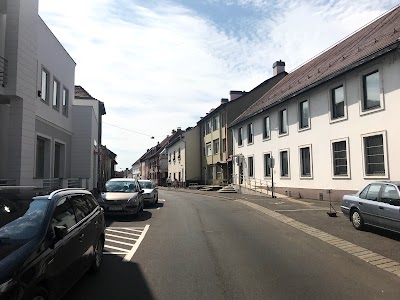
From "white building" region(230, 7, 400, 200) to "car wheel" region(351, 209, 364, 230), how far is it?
595 centimetres

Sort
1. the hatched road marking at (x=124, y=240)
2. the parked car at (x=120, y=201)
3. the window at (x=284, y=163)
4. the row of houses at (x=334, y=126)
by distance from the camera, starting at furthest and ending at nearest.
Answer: the window at (x=284, y=163)
the row of houses at (x=334, y=126)
the parked car at (x=120, y=201)
the hatched road marking at (x=124, y=240)

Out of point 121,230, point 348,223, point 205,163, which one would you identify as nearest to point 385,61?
point 348,223

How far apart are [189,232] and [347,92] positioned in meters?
12.5

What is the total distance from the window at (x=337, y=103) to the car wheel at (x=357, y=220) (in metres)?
9.82

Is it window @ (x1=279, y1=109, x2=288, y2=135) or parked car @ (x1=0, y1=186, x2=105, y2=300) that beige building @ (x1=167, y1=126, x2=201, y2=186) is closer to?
window @ (x1=279, y1=109, x2=288, y2=135)

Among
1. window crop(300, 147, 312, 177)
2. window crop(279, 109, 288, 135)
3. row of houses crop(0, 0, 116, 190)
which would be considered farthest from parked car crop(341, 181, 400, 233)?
window crop(279, 109, 288, 135)

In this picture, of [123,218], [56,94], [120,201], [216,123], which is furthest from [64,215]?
[216,123]

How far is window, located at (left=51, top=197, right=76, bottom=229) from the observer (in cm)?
508

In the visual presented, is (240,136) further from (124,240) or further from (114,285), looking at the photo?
(114,285)

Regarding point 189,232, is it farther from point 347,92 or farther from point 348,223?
point 347,92

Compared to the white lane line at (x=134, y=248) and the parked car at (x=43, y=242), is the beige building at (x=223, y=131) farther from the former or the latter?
the parked car at (x=43, y=242)

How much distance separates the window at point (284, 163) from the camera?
26.9 m

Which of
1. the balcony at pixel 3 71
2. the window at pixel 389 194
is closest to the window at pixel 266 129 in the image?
the window at pixel 389 194

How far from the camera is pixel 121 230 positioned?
11.9 m
